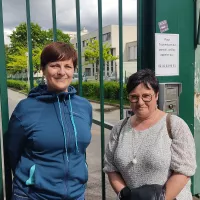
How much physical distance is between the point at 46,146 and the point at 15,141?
0.70ft

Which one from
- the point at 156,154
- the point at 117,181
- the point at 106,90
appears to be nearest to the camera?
the point at 156,154

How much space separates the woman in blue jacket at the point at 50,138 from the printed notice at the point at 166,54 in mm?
1110

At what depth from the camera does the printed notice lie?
2660 millimetres

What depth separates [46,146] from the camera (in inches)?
65.7

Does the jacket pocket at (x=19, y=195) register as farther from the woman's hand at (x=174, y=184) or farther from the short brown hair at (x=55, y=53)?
the woman's hand at (x=174, y=184)

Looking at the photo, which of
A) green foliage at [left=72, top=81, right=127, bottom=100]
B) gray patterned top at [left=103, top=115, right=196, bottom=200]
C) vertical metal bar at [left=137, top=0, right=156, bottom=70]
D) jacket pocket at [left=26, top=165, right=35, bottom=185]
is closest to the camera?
jacket pocket at [left=26, top=165, right=35, bottom=185]

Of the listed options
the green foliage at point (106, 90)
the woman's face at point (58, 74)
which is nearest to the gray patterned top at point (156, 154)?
the woman's face at point (58, 74)

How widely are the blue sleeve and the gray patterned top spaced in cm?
61

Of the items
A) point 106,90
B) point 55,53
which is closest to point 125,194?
point 55,53

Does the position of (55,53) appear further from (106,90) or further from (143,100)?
(106,90)

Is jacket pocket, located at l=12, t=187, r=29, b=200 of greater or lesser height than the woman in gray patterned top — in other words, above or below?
below

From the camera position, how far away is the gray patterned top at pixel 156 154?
1795 millimetres

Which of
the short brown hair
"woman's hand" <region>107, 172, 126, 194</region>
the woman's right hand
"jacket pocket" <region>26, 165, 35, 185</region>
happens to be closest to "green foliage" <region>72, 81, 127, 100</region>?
"woman's hand" <region>107, 172, 126, 194</region>

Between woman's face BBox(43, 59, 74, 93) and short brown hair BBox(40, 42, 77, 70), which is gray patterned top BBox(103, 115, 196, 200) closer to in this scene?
woman's face BBox(43, 59, 74, 93)
